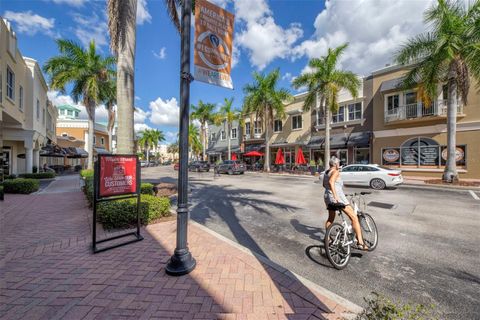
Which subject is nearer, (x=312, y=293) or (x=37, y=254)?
(x=312, y=293)

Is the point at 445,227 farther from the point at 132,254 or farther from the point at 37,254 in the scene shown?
the point at 37,254

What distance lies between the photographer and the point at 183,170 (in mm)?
3588

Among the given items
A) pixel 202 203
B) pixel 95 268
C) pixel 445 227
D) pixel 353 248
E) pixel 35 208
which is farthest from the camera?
pixel 202 203

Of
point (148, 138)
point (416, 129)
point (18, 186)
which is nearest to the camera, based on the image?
point (18, 186)

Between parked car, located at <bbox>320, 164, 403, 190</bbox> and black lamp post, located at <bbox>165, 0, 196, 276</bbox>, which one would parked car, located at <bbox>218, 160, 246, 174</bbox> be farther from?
black lamp post, located at <bbox>165, 0, 196, 276</bbox>

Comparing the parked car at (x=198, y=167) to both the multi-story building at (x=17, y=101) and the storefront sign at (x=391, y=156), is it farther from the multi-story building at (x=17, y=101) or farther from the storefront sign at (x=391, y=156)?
the storefront sign at (x=391, y=156)

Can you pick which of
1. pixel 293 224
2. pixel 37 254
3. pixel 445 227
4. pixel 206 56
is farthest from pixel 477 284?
pixel 37 254

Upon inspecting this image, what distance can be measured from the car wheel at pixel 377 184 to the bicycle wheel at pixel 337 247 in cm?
997

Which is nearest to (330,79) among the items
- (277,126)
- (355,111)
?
(355,111)

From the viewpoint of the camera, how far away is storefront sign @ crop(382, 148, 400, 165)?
18734mm

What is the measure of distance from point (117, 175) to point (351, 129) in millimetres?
22142

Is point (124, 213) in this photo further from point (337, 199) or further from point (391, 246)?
point (391, 246)

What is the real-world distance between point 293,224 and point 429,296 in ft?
11.0

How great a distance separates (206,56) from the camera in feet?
11.9
